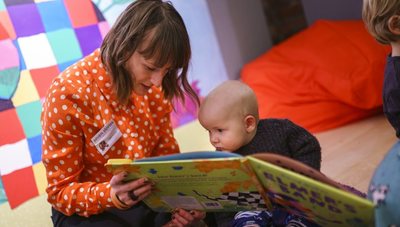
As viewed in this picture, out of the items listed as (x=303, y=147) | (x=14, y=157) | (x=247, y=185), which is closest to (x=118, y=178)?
(x=247, y=185)

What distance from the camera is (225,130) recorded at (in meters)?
1.34

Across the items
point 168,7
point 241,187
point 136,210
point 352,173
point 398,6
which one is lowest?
point 352,173

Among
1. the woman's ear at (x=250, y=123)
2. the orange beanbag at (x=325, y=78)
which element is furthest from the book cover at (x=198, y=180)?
the orange beanbag at (x=325, y=78)

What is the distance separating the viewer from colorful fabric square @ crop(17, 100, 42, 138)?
179 centimetres

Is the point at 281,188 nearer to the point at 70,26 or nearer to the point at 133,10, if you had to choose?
the point at 133,10

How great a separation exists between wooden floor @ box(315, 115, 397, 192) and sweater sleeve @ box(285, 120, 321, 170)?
20.0 inches

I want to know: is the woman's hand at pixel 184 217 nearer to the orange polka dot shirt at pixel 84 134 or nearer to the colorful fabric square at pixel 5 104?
the orange polka dot shirt at pixel 84 134

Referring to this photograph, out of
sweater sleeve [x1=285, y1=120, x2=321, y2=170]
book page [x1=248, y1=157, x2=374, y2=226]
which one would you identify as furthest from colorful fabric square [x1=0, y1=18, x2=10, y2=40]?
book page [x1=248, y1=157, x2=374, y2=226]

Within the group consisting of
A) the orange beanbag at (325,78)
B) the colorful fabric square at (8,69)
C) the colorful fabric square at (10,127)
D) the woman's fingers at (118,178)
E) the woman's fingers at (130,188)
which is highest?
the colorful fabric square at (8,69)

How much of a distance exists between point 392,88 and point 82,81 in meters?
0.85

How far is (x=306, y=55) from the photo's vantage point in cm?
277

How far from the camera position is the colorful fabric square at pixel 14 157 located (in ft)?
5.60

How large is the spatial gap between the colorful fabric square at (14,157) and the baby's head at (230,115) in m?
0.79

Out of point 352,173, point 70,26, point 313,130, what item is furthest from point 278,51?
point 70,26
